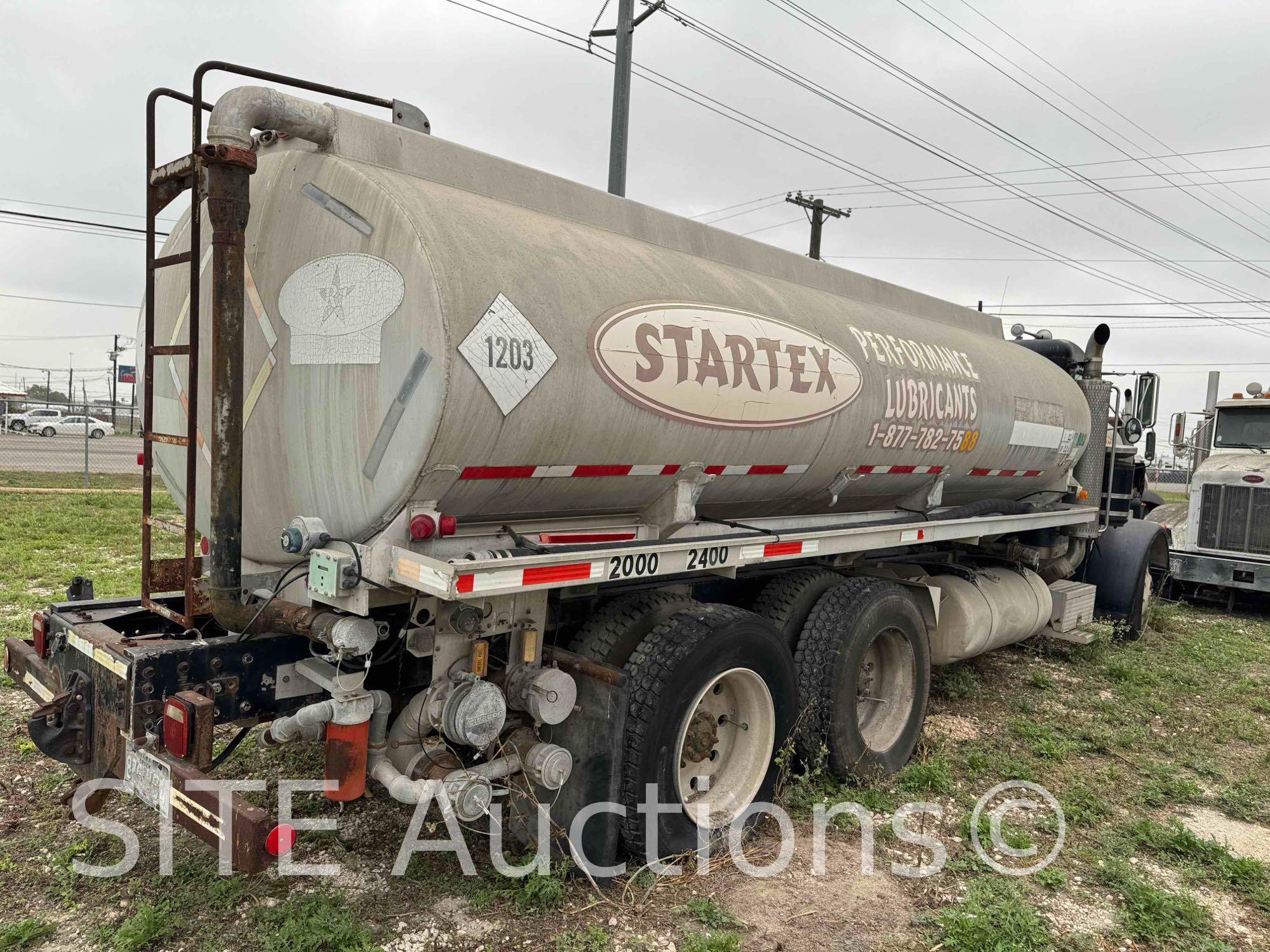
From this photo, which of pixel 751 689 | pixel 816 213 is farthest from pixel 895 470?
pixel 816 213

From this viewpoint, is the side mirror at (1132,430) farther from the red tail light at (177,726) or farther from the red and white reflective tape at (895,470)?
the red tail light at (177,726)

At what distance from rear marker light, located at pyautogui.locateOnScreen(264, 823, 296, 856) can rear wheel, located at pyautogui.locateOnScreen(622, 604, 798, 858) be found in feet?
4.67

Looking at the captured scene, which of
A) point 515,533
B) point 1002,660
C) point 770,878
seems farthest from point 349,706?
point 1002,660

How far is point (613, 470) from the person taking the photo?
403cm

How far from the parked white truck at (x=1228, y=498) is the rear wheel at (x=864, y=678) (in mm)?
6859

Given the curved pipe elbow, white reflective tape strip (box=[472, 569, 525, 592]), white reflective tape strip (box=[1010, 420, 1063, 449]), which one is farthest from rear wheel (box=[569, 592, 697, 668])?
white reflective tape strip (box=[1010, 420, 1063, 449])

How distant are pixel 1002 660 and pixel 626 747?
19.6 ft

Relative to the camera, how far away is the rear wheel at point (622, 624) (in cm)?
422

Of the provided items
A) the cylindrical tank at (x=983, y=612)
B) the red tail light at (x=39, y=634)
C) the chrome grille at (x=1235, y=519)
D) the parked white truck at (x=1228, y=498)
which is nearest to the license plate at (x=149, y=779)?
the red tail light at (x=39, y=634)

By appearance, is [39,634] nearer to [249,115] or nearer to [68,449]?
[249,115]

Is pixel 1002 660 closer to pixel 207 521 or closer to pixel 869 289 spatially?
pixel 869 289

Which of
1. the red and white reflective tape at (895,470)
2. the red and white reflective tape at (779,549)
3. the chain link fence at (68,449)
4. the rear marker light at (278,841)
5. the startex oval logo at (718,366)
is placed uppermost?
the startex oval logo at (718,366)

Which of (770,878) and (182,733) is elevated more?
(182,733)

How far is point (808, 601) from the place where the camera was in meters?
5.29
